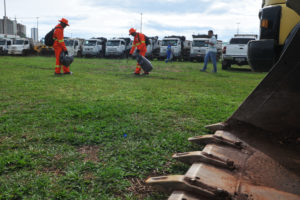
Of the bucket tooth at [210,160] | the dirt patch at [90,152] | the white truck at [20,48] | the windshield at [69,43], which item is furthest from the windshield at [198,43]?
the bucket tooth at [210,160]

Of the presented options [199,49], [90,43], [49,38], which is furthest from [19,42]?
[49,38]

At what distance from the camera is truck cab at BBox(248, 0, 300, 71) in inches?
91.2

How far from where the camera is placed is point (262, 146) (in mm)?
2096

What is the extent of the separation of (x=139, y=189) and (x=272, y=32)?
6.05 feet

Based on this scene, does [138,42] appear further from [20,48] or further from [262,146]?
[20,48]

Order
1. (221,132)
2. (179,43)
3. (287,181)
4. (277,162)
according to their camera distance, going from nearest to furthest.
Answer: (287,181) → (277,162) → (221,132) → (179,43)

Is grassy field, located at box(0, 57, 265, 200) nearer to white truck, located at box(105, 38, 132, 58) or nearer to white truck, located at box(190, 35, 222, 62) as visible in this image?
white truck, located at box(190, 35, 222, 62)

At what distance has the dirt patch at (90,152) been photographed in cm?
219

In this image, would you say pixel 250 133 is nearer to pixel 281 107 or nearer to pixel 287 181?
pixel 281 107

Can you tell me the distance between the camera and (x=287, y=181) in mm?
1656

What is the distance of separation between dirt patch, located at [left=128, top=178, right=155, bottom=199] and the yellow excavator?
0.77 ft

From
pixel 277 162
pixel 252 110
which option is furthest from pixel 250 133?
pixel 277 162

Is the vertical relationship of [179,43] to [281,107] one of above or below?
above

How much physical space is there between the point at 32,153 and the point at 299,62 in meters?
2.28
